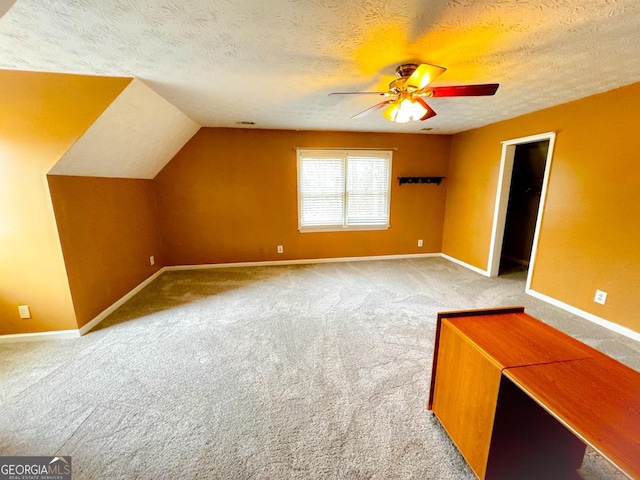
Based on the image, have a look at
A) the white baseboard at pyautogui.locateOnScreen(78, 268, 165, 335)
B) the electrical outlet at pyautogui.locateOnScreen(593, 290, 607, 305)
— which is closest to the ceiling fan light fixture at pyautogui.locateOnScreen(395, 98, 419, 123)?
the electrical outlet at pyautogui.locateOnScreen(593, 290, 607, 305)

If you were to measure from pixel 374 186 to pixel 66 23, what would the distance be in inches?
156

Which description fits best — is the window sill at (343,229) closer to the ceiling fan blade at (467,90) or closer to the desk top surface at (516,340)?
the ceiling fan blade at (467,90)

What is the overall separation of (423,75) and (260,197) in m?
3.07

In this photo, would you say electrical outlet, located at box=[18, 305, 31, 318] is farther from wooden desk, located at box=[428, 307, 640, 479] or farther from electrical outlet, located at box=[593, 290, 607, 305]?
electrical outlet, located at box=[593, 290, 607, 305]

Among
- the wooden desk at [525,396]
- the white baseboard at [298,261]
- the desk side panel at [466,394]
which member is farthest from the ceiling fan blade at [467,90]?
the white baseboard at [298,261]

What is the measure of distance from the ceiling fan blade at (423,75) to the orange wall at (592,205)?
6.94 ft

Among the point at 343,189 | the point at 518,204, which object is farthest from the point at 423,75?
the point at 518,204

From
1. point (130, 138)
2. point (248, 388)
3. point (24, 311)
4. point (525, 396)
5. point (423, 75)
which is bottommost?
point (248, 388)

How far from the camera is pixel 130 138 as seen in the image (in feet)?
8.89

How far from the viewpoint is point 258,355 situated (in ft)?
7.05

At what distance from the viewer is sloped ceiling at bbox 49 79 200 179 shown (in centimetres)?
220

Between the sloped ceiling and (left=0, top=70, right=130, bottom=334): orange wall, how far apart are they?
95 millimetres

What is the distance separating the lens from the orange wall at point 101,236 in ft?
7.66

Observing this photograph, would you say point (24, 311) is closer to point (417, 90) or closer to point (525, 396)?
point (525, 396)
